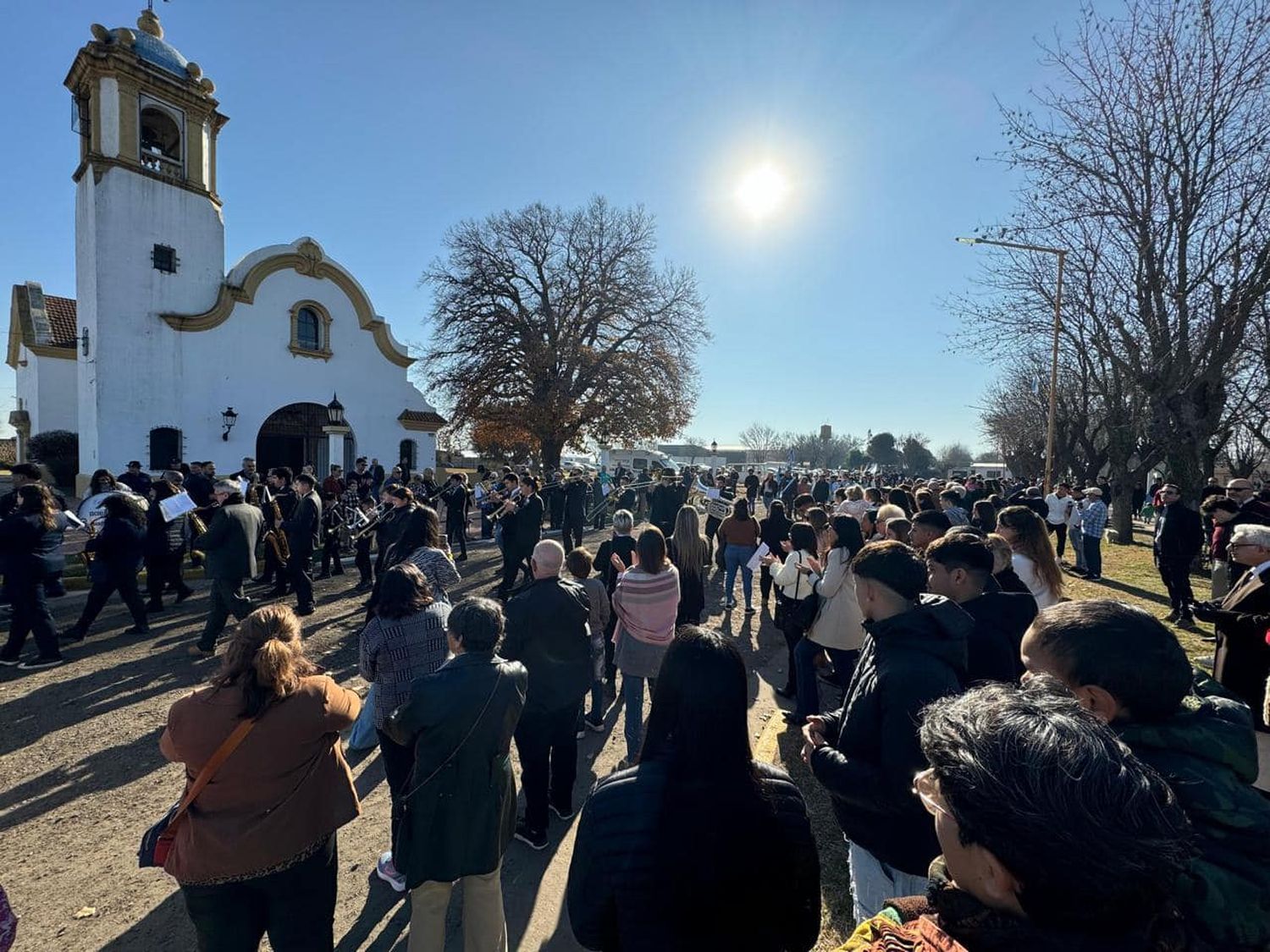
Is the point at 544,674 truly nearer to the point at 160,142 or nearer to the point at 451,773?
the point at 451,773

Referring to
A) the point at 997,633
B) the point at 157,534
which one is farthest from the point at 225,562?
the point at 997,633

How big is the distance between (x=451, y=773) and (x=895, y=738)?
177cm

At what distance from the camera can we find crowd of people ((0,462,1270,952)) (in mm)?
952

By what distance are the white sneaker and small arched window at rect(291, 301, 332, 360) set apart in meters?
22.9

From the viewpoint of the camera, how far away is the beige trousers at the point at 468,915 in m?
2.46

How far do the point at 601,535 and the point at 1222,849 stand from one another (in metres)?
16.3

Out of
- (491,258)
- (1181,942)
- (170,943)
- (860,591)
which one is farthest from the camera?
(491,258)

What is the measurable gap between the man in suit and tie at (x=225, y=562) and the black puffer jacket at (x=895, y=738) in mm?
6877

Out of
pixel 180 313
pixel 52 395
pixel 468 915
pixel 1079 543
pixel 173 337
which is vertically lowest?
pixel 468 915

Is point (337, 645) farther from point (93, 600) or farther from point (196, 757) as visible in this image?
point (196, 757)

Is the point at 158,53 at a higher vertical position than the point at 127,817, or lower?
higher

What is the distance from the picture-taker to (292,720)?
2.19 meters

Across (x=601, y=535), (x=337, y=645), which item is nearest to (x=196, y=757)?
(x=337, y=645)

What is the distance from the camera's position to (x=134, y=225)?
61.0 feet
